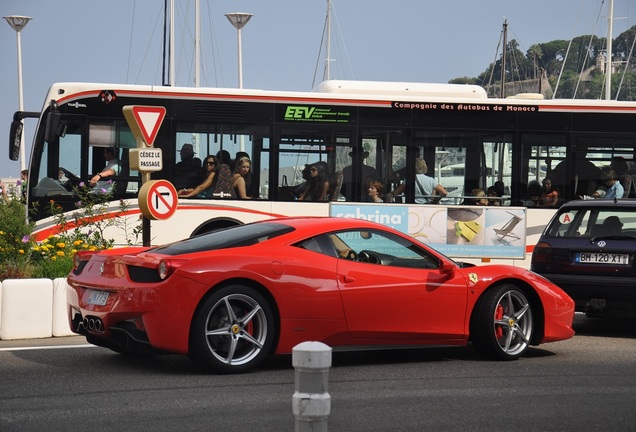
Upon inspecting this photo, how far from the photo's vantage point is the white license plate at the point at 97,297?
30.5 feet

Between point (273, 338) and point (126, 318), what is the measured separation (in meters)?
1.20

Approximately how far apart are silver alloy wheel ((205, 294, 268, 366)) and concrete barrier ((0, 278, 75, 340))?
11.4ft

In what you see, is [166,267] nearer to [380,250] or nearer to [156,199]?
[380,250]

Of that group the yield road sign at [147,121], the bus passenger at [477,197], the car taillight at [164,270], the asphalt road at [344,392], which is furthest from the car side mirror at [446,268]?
the bus passenger at [477,197]

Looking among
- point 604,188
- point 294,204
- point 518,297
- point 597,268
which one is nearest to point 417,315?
point 518,297

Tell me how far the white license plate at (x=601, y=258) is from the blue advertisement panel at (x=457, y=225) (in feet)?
19.9

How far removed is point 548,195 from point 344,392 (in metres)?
11.7

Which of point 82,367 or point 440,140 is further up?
point 440,140

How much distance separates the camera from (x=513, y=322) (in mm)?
10500

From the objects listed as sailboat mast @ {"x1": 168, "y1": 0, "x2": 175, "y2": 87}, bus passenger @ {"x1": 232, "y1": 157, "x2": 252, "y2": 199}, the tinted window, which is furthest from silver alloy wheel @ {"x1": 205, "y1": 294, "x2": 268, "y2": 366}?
sailboat mast @ {"x1": 168, "y1": 0, "x2": 175, "y2": 87}

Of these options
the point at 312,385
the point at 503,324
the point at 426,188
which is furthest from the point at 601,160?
the point at 312,385

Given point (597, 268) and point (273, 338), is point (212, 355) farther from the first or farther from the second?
point (597, 268)

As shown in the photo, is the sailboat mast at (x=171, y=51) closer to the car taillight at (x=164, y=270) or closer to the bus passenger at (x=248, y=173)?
the bus passenger at (x=248, y=173)

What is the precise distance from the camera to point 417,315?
9.98m
